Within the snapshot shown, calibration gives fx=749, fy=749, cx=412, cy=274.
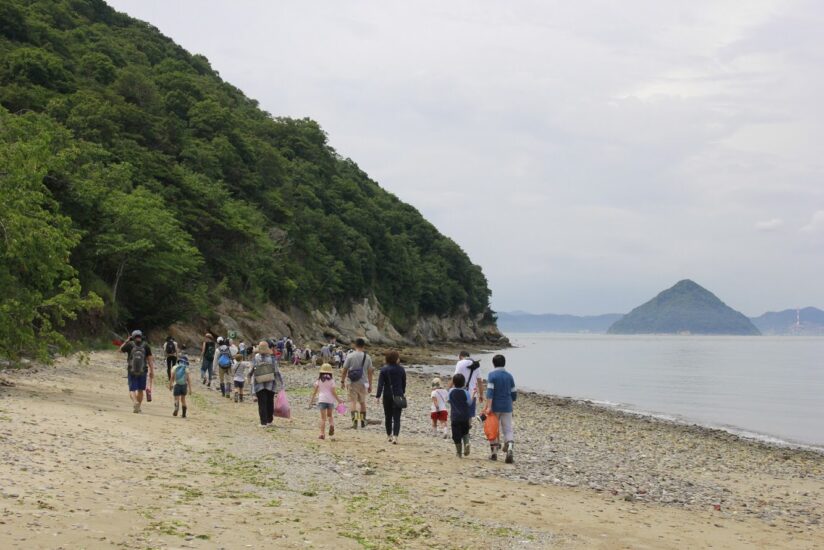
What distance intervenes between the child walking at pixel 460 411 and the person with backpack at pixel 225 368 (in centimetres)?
1108

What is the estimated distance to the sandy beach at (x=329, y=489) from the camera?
7527mm

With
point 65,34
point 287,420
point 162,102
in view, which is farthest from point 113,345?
point 65,34

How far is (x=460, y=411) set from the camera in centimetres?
1404

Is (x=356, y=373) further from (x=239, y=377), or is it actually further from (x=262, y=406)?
(x=239, y=377)

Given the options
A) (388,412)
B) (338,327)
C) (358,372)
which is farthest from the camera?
(338,327)

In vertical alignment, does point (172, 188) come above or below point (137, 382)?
above

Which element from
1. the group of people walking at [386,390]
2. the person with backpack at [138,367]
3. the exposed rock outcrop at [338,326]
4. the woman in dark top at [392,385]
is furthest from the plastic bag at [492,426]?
the exposed rock outcrop at [338,326]

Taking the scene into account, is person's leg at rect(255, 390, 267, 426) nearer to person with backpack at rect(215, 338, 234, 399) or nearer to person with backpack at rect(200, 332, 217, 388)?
person with backpack at rect(215, 338, 234, 399)

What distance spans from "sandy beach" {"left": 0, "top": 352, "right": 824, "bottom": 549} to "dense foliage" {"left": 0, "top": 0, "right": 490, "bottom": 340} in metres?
6.15

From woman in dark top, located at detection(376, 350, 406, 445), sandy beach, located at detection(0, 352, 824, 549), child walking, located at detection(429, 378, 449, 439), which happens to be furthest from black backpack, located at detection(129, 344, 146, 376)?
child walking, located at detection(429, 378, 449, 439)

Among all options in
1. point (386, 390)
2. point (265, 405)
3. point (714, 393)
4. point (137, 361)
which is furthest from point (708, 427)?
point (137, 361)

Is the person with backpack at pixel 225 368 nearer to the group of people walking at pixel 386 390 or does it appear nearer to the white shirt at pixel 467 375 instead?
the group of people walking at pixel 386 390

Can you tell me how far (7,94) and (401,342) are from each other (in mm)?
59457

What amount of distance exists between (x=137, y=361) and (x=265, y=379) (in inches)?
109
